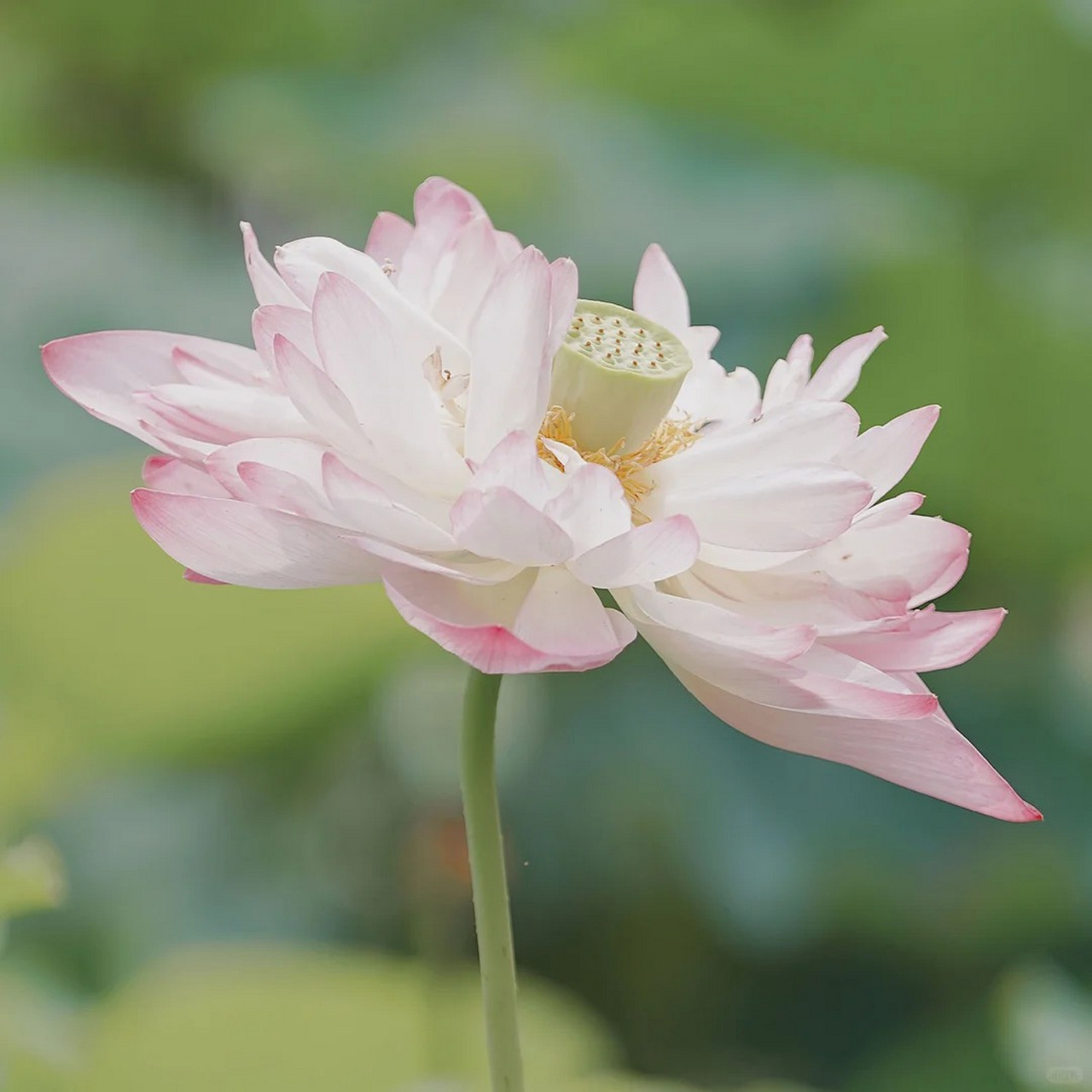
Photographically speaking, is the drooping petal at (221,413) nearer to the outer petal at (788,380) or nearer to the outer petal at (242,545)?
the outer petal at (242,545)

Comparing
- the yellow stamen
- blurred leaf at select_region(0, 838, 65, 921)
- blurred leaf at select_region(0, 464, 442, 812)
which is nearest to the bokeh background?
blurred leaf at select_region(0, 464, 442, 812)

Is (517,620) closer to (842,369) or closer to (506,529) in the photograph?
(506,529)

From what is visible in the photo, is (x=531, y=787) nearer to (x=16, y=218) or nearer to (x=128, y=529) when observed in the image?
(x=128, y=529)

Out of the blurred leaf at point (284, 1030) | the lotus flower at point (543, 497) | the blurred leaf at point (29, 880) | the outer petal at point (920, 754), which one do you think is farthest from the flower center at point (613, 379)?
the blurred leaf at point (284, 1030)

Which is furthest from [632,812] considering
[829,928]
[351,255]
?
[351,255]

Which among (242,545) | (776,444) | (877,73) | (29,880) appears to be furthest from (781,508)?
(877,73)

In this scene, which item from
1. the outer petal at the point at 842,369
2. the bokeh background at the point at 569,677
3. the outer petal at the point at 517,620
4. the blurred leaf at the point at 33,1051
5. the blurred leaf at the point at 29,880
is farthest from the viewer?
the bokeh background at the point at 569,677

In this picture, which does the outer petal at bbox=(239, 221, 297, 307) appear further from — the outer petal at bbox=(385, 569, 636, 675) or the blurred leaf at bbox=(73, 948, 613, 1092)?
the blurred leaf at bbox=(73, 948, 613, 1092)
